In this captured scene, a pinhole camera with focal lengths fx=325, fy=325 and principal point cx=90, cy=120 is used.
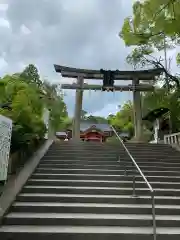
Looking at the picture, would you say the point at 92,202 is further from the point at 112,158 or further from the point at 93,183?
the point at 112,158

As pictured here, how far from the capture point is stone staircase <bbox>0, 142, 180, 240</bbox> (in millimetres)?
4836

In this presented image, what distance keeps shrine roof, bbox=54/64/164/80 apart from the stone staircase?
28.5ft

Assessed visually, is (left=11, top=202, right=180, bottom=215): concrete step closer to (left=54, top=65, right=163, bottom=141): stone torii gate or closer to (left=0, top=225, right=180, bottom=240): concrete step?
(left=0, top=225, right=180, bottom=240): concrete step

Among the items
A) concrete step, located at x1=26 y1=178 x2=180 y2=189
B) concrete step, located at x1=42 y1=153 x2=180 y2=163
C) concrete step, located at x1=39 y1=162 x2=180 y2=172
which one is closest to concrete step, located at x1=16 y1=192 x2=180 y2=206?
concrete step, located at x1=26 y1=178 x2=180 y2=189

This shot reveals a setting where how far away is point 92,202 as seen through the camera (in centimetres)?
613

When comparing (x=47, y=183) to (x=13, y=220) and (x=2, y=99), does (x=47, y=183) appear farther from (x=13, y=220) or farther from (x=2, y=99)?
(x=2, y=99)

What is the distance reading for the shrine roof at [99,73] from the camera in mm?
17062

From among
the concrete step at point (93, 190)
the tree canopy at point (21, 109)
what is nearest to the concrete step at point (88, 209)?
the concrete step at point (93, 190)

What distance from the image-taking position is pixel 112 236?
4758mm

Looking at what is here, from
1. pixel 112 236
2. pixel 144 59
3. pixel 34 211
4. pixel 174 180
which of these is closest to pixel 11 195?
pixel 34 211

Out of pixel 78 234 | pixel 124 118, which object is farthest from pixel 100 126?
pixel 78 234

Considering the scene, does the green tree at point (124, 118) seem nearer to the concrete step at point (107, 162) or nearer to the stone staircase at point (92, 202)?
the concrete step at point (107, 162)

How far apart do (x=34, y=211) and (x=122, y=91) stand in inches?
503

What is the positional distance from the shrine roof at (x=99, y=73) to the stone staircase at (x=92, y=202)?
8672 millimetres
